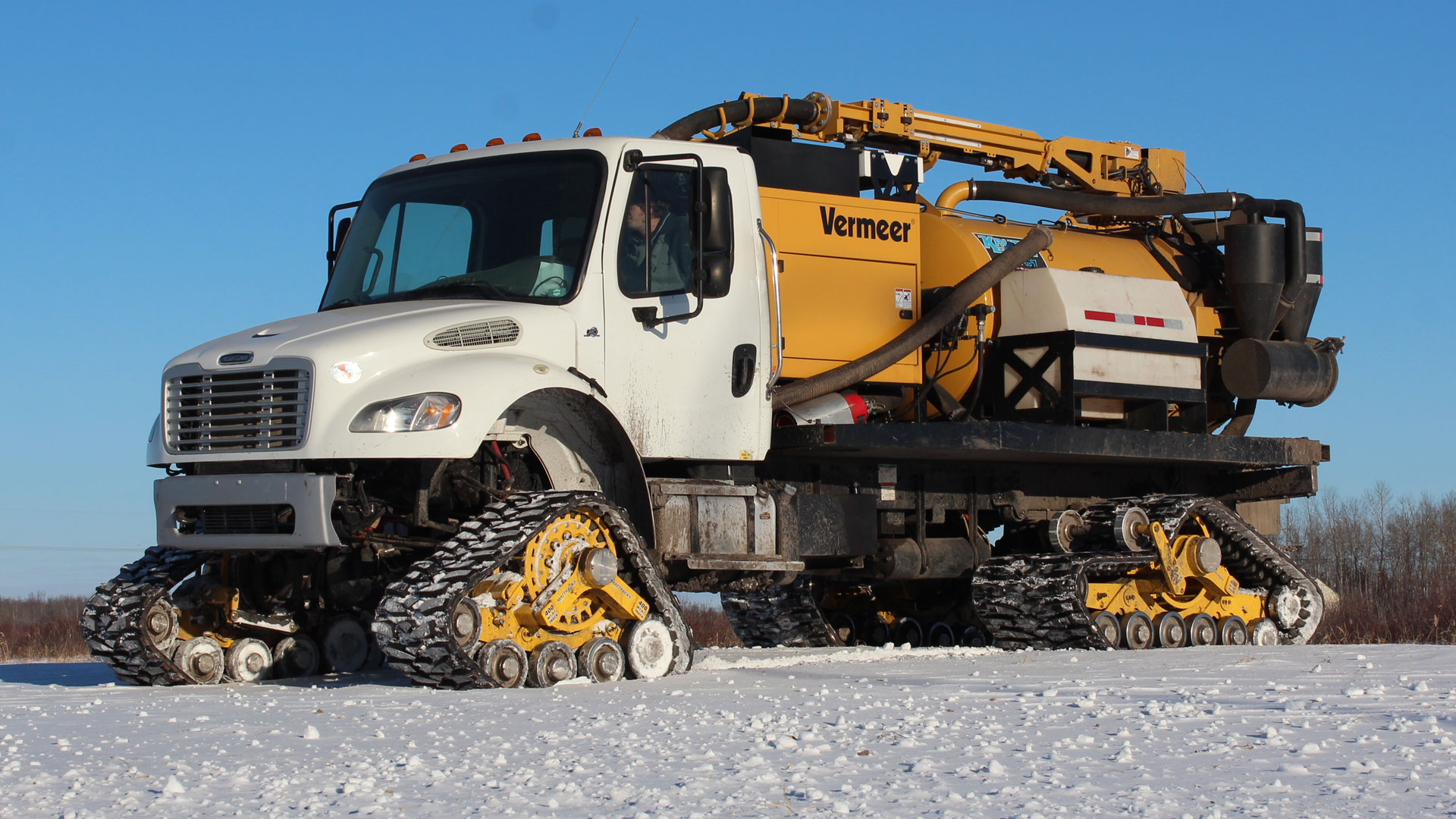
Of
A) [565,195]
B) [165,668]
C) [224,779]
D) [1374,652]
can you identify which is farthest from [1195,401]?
[224,779]

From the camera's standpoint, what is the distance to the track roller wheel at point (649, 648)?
27.3 feet

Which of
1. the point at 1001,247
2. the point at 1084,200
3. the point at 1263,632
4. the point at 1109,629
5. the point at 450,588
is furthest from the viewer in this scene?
the point at 1084,200

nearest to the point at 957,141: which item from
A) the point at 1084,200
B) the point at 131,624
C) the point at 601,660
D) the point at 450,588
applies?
the point at 1084,200

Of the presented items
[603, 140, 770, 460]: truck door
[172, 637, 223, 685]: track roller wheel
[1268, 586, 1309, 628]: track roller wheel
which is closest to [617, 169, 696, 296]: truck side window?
[603, 140, 770, 460]: truck door

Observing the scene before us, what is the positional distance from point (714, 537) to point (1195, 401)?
471 centimetres

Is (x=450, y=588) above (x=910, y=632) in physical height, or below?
above

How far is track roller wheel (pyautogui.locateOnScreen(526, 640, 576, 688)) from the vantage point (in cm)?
790

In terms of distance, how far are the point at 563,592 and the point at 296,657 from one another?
6.90ft

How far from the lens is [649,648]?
8.41 metres

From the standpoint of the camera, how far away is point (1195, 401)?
40.2 feet

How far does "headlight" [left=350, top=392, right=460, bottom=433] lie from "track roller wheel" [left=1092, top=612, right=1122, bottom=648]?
5.32 metres

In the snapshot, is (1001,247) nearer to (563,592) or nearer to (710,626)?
(563,592)

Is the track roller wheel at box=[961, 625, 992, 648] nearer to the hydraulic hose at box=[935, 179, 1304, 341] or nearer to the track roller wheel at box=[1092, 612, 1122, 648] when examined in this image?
the track roller wheel at box=[1092, 612, 1122, 648]

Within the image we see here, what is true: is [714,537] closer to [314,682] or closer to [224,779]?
[314,682]
